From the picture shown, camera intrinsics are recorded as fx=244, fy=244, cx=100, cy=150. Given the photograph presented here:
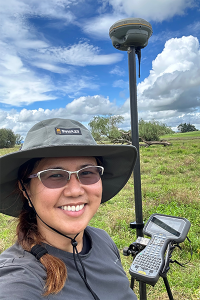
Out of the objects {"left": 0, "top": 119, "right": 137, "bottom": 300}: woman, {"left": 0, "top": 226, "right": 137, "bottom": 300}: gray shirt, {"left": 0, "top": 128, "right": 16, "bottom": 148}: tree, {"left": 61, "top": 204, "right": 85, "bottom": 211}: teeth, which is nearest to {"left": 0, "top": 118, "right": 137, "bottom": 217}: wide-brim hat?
{"left": 0, "top": 119, "right": 137, "bottom": 300}: woman

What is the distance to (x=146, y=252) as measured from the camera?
60.9 inches

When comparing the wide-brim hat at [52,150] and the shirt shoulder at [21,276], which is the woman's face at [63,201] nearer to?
the wide-brim hat at [52,150]

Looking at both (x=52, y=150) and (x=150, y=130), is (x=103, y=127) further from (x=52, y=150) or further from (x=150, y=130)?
(x=52, y=150)

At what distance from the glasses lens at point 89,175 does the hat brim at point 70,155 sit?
9 centimetres

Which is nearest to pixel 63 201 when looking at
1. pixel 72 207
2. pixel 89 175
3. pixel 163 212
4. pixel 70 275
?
pixel 72 207

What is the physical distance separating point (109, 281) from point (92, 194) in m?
0.50

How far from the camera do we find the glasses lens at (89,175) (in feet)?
4.37

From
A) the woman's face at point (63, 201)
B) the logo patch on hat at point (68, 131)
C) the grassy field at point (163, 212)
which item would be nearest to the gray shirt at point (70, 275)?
the woman's face at point (63, 201)

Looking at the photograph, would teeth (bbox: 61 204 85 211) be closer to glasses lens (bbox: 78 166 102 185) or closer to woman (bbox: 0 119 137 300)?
woman (bbox: 0 119 137 300)

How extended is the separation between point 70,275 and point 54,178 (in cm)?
47

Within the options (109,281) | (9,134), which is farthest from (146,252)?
(9,134)

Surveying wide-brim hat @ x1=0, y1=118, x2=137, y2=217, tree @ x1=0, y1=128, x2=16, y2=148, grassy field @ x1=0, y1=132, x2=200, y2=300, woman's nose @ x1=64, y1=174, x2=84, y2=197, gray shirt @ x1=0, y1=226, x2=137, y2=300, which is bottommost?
grassy field @ x1=0, y1=132, x2=200, y2=300

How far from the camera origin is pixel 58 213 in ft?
4.09

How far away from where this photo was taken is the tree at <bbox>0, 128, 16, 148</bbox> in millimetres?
50688
